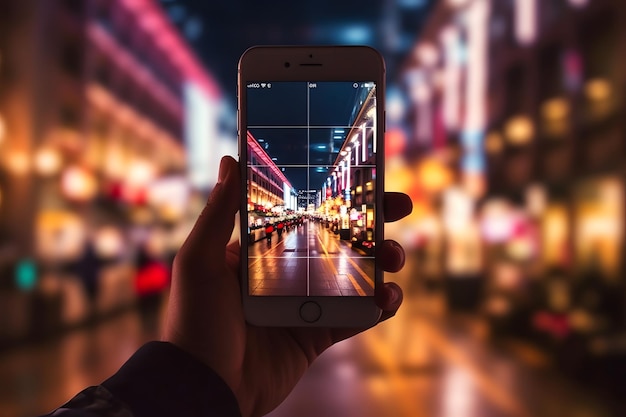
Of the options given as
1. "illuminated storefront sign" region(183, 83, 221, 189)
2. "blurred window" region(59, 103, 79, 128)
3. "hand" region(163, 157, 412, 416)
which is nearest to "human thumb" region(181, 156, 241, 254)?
"hand" region(163, 157, 412, 416)

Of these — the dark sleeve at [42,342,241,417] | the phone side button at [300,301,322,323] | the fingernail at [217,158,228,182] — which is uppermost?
the fingernail at [217,158,228,182]

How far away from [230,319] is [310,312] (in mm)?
115

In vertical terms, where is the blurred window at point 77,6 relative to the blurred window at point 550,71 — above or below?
above

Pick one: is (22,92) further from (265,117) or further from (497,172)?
(497,172)

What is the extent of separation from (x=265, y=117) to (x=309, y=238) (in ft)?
0.70

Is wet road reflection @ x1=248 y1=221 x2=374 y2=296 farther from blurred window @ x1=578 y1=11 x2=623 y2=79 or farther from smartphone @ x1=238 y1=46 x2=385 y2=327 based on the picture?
blurred window @ x1=578 y1=11 x2=623 y2=79

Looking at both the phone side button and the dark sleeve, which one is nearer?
the dark sleeve

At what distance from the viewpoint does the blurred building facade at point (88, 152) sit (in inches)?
80.3

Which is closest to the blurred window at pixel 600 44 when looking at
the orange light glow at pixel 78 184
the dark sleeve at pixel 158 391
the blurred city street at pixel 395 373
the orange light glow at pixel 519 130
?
the orange light glow at pixel 519 130

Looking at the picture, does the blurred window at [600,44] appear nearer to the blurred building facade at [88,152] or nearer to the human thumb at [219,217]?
the blurred building facade at [88,152]

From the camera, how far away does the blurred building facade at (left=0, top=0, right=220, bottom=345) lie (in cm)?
204

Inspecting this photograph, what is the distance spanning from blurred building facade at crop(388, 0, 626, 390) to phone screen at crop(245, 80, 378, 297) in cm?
145

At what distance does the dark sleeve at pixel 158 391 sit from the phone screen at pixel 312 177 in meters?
0.16

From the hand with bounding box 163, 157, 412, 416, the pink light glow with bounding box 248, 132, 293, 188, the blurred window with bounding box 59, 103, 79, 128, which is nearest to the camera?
the hand with bounding box 163, 157, 412, 416
